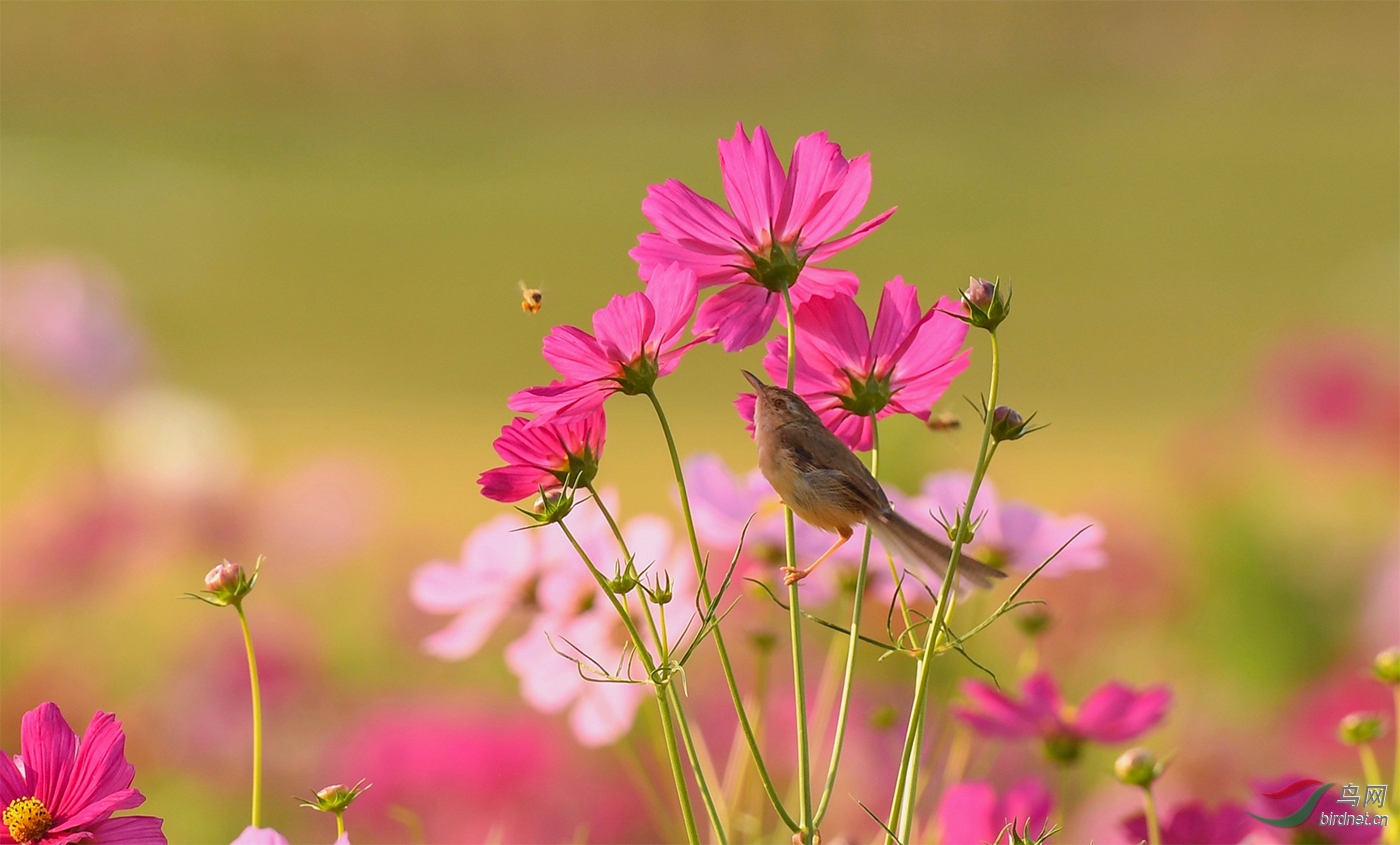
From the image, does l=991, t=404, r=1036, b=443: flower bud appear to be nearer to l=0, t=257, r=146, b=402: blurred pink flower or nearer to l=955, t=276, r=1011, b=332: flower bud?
l=955, t=276, r=1011, b=332: flower bud

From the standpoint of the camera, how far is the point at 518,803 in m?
0.53

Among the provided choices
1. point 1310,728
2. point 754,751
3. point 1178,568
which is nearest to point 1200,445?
point 1178,568

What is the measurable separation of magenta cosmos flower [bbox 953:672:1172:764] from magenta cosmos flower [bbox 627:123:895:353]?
0.40ft

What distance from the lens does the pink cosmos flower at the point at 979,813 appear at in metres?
0.30

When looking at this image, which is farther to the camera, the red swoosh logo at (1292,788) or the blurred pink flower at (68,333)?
the blurred pink flower at (68,333)

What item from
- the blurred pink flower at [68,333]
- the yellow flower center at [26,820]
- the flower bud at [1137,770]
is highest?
the blurred pink flower at [68,333]

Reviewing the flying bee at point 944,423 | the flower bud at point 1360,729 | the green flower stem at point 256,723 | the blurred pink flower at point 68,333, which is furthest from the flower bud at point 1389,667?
the blurred pink flower at point 68,333

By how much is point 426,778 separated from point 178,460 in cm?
72

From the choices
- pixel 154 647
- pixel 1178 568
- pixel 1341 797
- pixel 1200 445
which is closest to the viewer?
pixel 1341 797

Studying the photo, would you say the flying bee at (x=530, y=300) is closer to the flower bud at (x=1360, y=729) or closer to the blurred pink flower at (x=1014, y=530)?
the blurred pink flower at (x=1014, y=530)

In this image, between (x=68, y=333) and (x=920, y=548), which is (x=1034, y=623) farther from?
(x=68, y=333)

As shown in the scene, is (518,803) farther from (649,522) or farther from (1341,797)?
(1341,797)

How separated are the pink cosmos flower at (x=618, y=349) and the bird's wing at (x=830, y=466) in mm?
27

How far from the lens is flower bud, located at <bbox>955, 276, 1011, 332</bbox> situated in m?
0.24
